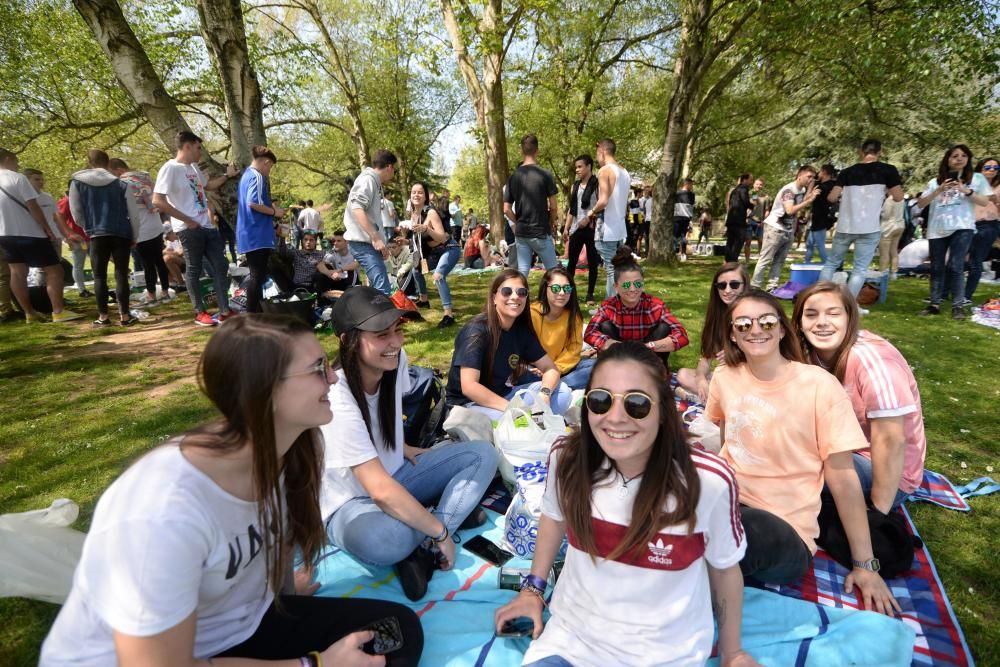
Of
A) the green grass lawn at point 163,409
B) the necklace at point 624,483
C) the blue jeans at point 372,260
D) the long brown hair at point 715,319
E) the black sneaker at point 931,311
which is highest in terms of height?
the blue jeans at point 372,260

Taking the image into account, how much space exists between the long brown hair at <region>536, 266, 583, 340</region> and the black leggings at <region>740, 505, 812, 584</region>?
240 centimetres

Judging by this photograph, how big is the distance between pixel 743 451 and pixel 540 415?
119cm

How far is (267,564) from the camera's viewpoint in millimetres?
1516

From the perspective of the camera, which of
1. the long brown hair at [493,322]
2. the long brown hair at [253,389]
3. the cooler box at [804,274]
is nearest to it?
the long brown hair at [253,389]

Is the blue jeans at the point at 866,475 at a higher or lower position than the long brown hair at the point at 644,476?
lower

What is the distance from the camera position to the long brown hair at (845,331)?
2365 mm

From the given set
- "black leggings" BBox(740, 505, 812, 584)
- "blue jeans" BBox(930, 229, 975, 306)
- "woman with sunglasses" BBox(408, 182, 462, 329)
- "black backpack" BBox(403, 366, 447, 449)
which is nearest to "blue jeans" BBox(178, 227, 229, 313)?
"woman with sunglasses" BBox(408, 182, 462, 329)

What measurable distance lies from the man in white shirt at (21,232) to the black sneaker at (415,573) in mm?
7164

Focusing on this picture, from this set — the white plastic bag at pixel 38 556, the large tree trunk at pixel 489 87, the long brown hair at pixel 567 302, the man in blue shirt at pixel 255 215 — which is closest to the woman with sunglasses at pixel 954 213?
the long brown hair at pixel 567 302

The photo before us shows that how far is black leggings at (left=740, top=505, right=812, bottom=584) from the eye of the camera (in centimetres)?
207

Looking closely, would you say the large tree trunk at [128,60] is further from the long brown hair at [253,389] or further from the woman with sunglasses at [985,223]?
the woman with sunglasses at [985,223]

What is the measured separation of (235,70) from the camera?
6738 mm

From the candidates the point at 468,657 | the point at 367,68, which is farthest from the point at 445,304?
the point at 367,68

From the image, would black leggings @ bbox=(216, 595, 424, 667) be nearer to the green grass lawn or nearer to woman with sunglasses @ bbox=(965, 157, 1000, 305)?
the green grass lawn
